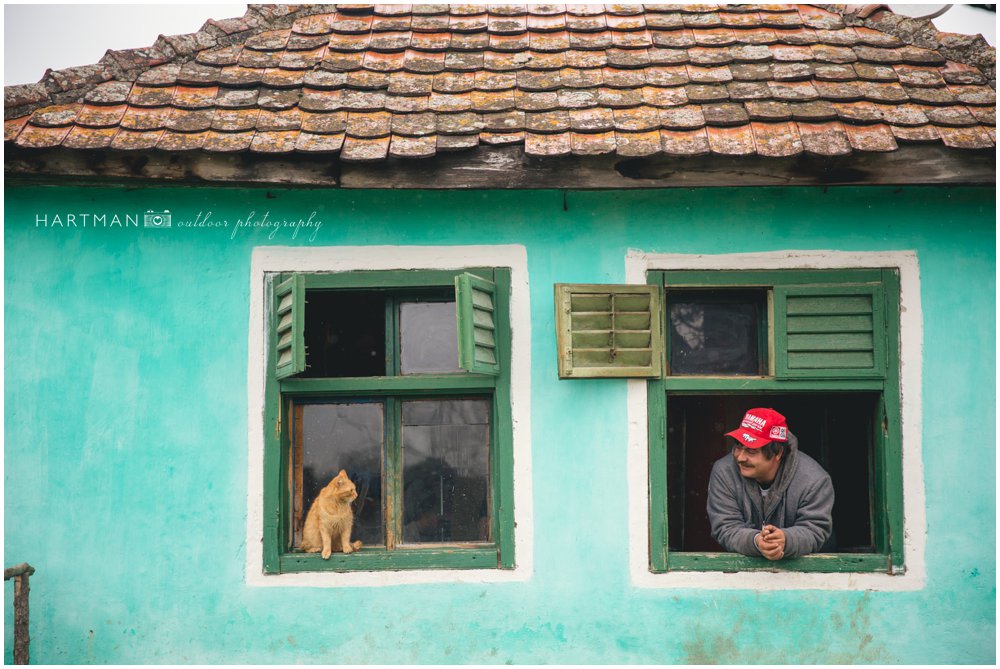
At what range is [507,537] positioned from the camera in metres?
4.32

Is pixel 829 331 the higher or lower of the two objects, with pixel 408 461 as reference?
higher

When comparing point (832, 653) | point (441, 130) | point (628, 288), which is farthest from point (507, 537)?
point (441, 130)

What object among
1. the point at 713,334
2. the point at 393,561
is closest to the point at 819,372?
the point at 713,334

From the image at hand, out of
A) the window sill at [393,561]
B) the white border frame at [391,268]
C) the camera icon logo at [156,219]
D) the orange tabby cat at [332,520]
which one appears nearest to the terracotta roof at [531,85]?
the camera icon logo at [156,219]

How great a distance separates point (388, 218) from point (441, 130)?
58 centimetres

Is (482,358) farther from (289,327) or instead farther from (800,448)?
(800,448)

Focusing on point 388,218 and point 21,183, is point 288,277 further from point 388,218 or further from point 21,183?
point 21,183

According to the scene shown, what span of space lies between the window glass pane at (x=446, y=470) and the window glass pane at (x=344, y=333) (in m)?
0.36

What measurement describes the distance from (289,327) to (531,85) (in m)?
1.77

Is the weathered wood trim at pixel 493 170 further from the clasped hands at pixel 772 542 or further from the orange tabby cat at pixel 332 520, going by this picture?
the clasped hands at pixel 772 542

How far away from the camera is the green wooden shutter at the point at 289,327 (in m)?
4.11

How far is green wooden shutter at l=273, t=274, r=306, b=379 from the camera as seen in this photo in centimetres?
411

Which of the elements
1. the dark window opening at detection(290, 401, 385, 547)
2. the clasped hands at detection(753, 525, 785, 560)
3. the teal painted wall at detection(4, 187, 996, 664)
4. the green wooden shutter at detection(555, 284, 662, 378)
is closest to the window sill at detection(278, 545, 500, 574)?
the teal painted wall at detection(4, 187, 996, 664)

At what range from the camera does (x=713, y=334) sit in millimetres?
4621
